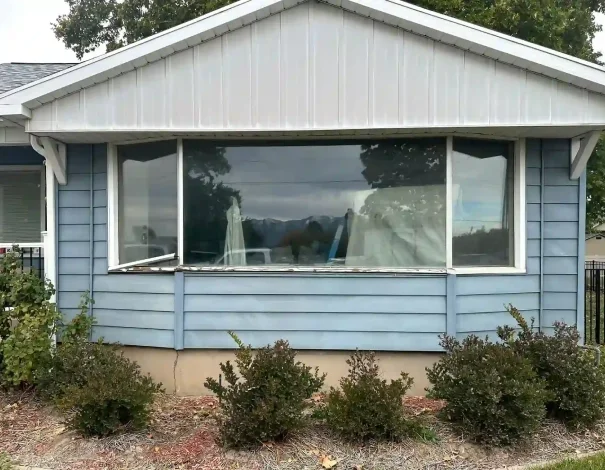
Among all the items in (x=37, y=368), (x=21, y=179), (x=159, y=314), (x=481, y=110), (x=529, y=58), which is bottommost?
(x=37, y=368)

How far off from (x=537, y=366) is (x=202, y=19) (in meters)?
4.12

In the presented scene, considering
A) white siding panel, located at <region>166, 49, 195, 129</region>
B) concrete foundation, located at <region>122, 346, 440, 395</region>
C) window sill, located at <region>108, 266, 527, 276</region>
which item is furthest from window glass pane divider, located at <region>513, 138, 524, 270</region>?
white siding panel, located at <region>166, 49, 195, 129</region>

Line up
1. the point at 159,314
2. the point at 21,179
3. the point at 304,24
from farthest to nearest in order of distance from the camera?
the point at 21,179
the point at 159,314
the point at 304,24

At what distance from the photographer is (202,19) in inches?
180

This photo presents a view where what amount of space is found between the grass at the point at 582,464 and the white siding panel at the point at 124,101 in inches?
173

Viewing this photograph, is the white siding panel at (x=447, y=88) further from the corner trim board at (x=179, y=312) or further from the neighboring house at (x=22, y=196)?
the neighboring house at (x=22, y=196)

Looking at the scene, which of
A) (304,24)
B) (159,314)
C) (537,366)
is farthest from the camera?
(159,314)

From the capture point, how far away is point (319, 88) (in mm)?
4656

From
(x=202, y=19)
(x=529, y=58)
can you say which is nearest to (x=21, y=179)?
(x=202, y=19)

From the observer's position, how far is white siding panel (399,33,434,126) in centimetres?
461

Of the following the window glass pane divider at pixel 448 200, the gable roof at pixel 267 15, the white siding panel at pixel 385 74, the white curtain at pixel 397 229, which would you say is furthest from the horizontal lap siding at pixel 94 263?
the window glass pane divider at pixel 448 200

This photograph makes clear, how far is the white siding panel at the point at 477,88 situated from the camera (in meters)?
4.58

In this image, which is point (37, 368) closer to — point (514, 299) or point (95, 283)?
point (95, 283)

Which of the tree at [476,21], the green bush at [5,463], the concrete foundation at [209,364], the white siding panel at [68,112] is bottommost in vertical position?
the green bush at [5,463]
